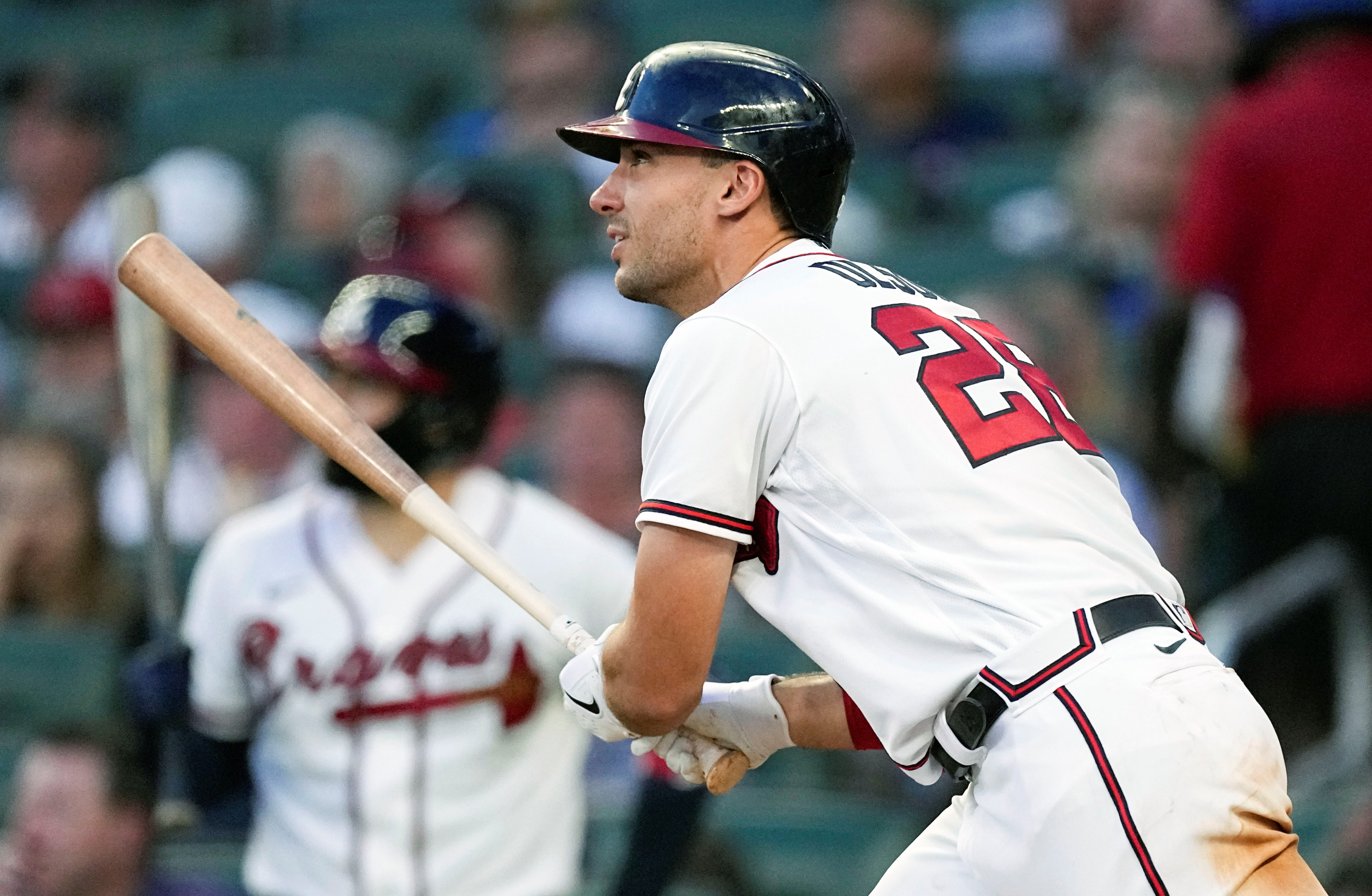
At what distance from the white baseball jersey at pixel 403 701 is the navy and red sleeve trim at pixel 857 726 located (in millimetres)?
726

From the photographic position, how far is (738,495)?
2.07m

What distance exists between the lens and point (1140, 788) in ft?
6.40

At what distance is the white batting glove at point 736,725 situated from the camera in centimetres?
242

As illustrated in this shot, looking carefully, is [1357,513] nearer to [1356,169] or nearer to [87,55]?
[1356,169]

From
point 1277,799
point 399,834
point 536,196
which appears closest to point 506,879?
point 399,834

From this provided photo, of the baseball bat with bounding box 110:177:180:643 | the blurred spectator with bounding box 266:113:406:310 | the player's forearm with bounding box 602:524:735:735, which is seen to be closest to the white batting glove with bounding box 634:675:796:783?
the player's forearm with bounding box 602:524:735:735

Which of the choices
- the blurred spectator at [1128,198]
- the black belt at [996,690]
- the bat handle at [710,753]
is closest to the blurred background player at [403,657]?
the bat handle at [710,753]

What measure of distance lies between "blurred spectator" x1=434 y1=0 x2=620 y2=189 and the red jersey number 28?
411 centimetres

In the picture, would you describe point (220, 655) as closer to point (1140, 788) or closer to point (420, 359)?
point (420, 359)

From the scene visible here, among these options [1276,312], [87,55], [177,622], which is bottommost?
[87,55]

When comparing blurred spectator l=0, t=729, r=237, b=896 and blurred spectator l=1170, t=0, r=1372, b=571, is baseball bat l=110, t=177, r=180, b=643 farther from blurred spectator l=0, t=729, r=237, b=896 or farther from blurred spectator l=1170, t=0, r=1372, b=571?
blurred spectator l=1170, t=0, r=1372, b=571

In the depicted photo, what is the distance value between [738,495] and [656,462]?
0.11 meters

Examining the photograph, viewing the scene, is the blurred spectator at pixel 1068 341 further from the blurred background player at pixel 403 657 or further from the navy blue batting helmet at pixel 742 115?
the navy blue batting helmet at pixel 742 115

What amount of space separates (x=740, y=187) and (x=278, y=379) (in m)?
0.78
